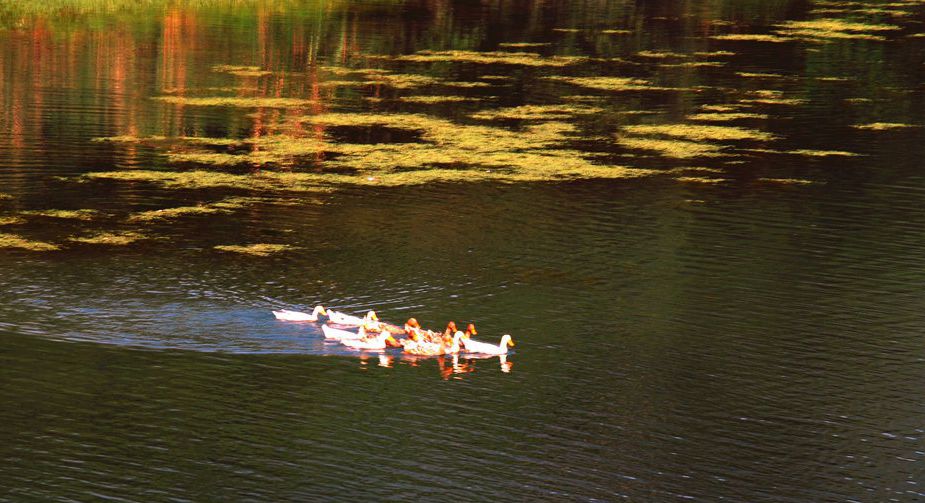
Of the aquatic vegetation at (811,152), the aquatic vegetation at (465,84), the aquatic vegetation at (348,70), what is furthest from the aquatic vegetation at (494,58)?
the aquatic vegetation at (811,152)

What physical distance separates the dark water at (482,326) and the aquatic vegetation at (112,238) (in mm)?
322

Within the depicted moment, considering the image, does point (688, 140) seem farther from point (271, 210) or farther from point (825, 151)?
point (271, 210)

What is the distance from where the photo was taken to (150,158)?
32.2 m

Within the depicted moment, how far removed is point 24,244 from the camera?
1000 inches

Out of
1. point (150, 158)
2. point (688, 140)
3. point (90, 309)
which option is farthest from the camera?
point (688, 140)

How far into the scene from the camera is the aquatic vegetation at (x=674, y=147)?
3356 centimetres

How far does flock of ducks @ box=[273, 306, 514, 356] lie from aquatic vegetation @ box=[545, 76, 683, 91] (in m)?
20.7

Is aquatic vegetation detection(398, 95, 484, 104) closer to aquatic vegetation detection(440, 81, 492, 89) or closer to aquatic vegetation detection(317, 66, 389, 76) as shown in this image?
aquatic vegetation detection(440, 81, 492, 89)

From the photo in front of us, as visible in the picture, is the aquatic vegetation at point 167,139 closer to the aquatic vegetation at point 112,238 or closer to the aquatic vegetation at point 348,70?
the aquatic vegetation at point 112,238

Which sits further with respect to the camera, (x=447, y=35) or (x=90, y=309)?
(x=447, y=35)

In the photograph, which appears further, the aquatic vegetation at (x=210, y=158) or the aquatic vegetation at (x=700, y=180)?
the aquatic vegetation at (x=210, y=158)

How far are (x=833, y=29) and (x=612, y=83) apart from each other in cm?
1373

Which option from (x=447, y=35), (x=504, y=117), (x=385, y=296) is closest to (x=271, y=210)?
(x=385, y=296)

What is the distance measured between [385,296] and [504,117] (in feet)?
47.8
